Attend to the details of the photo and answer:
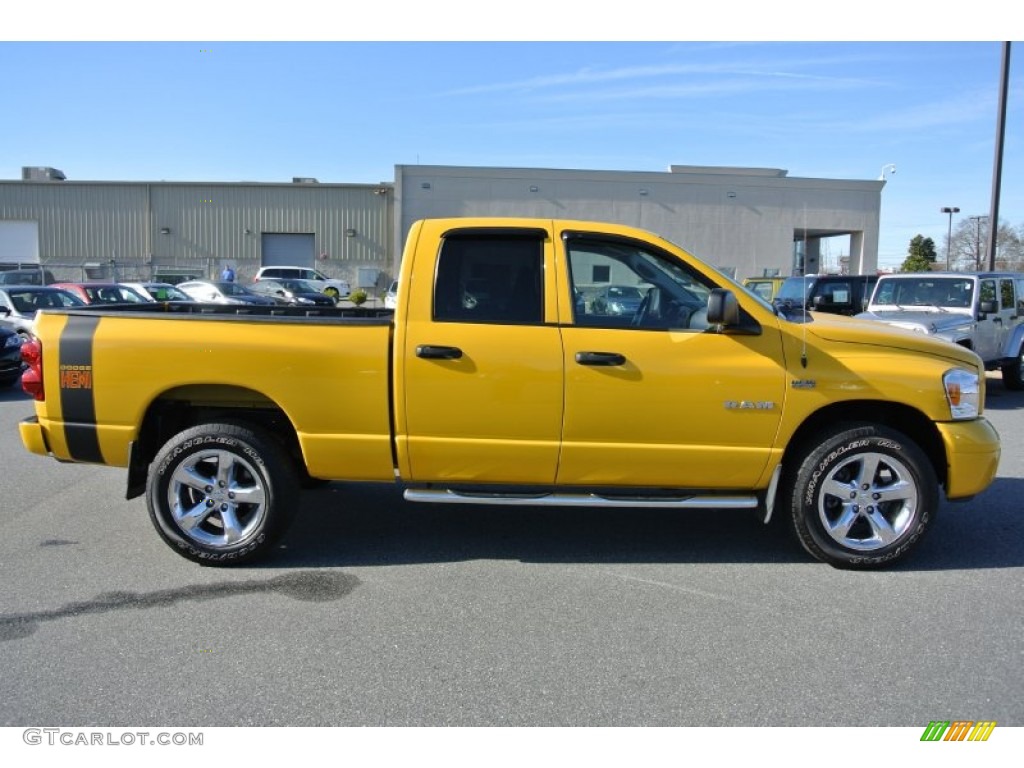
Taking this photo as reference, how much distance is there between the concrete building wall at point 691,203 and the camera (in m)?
41.0

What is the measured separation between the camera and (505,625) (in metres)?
4.04

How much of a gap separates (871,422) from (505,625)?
2484 mm

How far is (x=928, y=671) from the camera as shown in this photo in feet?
11.8

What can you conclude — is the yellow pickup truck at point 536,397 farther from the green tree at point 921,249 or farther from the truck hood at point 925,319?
the green tree at point 921,249

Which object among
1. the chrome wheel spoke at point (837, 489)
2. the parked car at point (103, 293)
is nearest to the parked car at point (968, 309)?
the chrome wheel spoke at point (837, 489)

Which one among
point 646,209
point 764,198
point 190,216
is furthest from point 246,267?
point 764,198

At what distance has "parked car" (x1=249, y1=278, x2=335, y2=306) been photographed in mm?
30581

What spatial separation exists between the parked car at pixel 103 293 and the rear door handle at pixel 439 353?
14.9m

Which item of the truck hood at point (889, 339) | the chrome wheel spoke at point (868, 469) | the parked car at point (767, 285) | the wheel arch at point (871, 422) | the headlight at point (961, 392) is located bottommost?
the chrome wheel spoke at point (868, 469)

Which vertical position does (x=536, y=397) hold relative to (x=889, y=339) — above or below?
below

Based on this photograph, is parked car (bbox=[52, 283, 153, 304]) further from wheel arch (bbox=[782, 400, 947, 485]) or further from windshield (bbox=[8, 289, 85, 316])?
wheel arch (bbox=[782, 400, 947, 485])

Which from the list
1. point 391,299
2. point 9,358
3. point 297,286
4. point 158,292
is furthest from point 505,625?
point 297,286

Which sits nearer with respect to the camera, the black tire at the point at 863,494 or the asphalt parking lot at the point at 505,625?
the asphalt parking lot at the point at 505,625
